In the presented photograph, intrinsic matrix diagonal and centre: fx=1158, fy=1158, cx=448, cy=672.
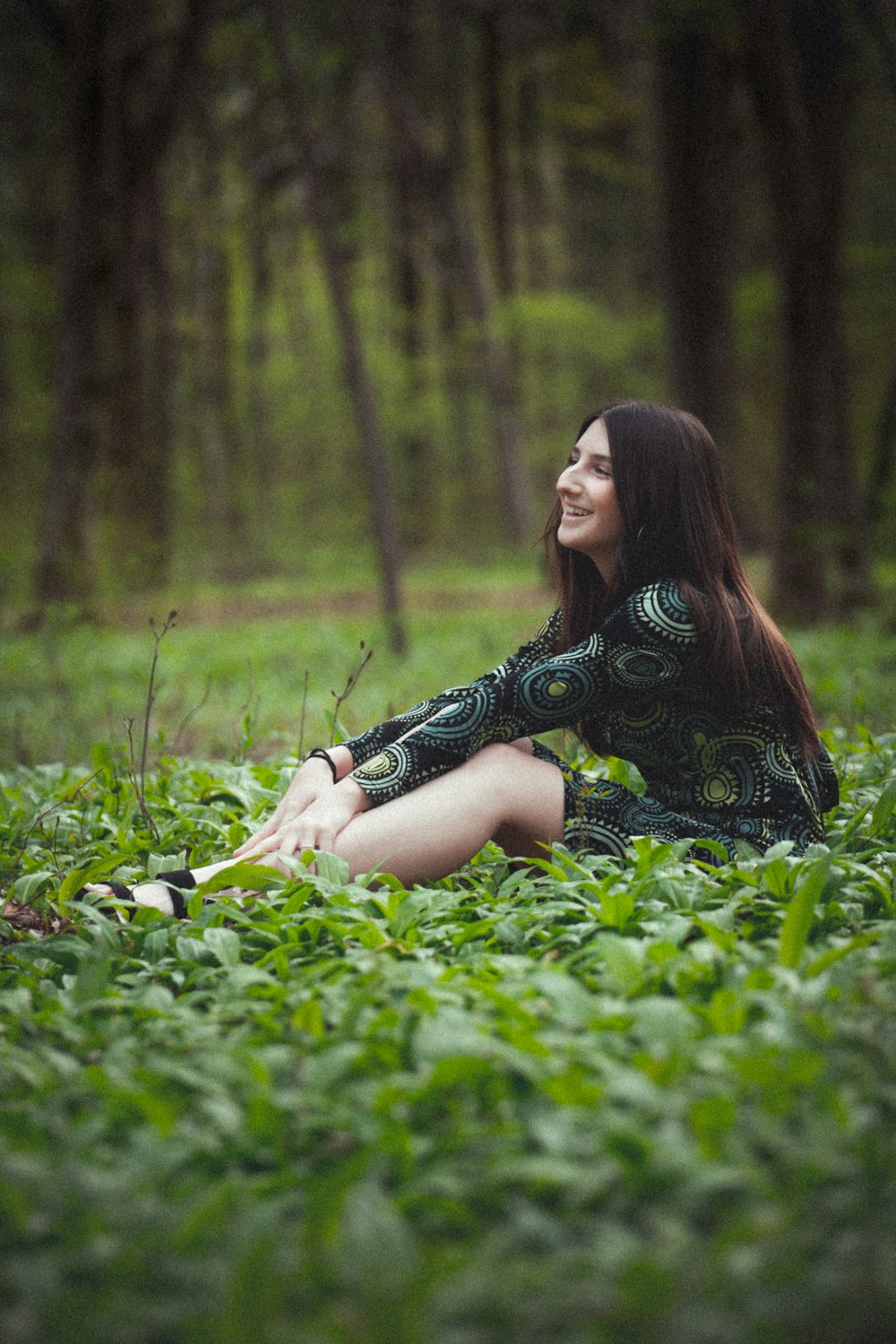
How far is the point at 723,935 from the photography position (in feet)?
7.59

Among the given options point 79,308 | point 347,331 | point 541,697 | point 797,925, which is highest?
point 79,308

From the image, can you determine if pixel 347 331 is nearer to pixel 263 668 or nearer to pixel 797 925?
pixel 263 668

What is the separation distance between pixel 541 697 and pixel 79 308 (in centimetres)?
975

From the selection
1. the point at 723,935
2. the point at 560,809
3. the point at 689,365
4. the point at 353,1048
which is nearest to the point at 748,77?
the point at 689,365

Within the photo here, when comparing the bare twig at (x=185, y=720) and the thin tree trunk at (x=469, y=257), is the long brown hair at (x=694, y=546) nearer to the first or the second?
the bare twig at (x=185, y=720)

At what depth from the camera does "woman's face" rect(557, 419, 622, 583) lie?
3.09 metres

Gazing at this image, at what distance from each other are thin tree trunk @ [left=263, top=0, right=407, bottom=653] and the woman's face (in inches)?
232

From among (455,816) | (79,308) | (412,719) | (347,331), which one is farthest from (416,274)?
(455,816)

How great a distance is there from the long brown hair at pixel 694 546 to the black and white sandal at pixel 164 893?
1.34 m

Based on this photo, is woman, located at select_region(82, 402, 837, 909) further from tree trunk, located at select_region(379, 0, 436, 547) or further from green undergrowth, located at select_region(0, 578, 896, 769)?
tree trunk, located at select_region(379, 0, 436, 547)

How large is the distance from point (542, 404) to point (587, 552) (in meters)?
22.9

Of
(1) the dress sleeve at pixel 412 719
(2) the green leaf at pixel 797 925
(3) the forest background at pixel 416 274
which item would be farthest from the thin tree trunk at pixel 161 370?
(2) the green leaf at pixel 797 925

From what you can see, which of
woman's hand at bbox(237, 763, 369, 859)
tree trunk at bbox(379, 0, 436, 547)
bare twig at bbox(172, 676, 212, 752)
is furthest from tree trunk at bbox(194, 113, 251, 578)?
woman's hand at bbox(237, 763, 369, 859)

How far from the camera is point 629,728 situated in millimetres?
3074
